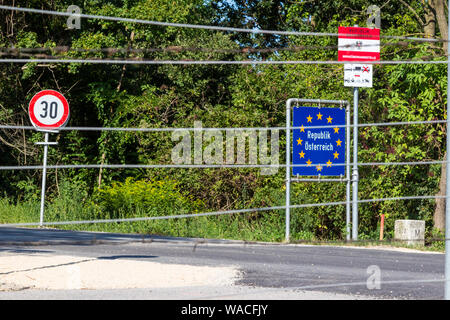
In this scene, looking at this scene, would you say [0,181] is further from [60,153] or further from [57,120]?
[57,120]

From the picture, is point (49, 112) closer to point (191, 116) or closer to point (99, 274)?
point (191, 116)

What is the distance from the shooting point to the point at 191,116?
19000mm

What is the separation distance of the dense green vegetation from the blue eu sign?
1.50 metres

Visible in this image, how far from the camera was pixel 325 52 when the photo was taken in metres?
18.8

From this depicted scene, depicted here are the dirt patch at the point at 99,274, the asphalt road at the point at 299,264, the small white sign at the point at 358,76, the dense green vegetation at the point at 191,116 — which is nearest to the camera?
the asphalt road at the point at 299,264

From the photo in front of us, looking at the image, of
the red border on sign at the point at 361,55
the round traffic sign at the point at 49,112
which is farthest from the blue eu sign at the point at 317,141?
the round traffic sign at the point at 49,112

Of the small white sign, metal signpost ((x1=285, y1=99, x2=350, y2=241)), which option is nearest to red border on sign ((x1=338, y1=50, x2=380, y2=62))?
the small white sign

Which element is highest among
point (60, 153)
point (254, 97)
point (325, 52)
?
point (325, 52)

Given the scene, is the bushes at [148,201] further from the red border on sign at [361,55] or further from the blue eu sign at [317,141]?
the red border on sign at [361,55]

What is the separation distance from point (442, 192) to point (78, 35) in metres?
11.8

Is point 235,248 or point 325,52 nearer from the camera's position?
point 235,248

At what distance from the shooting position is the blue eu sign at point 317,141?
13633 mm

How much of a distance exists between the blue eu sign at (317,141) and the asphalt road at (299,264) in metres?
2.28

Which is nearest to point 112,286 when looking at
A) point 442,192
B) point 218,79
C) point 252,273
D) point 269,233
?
point 252,273
